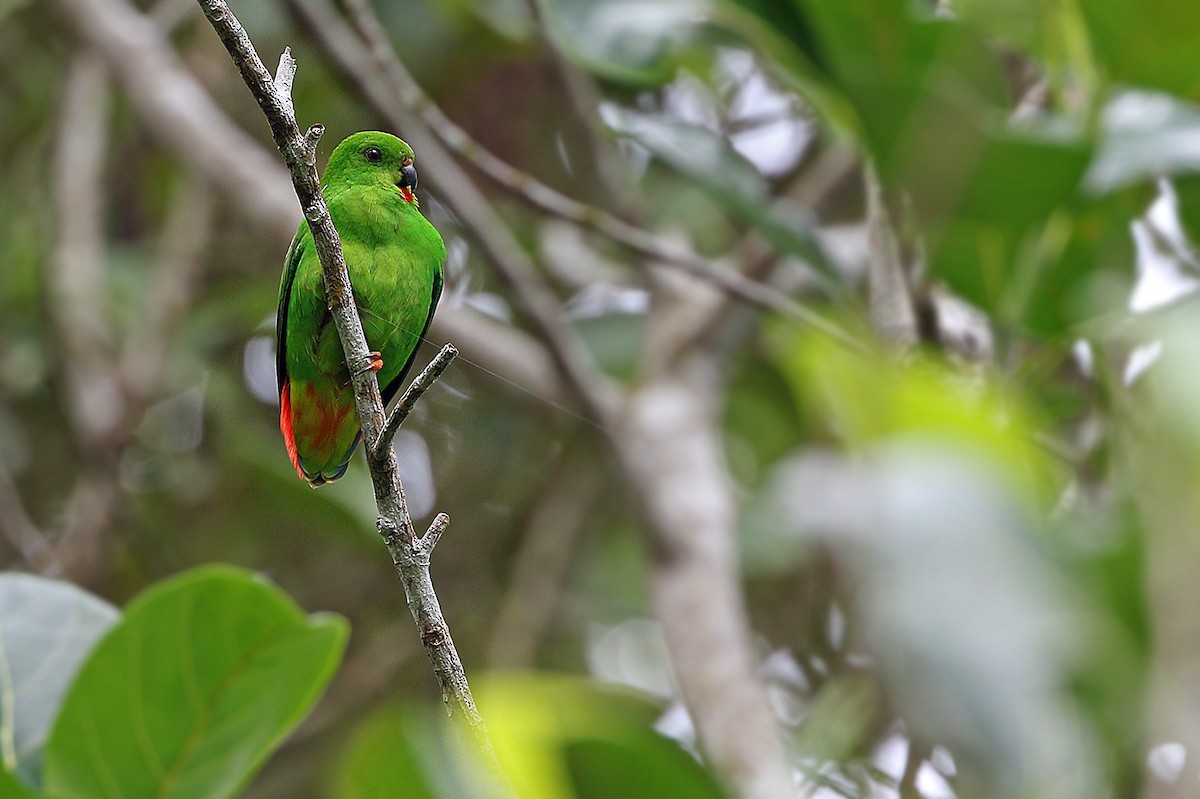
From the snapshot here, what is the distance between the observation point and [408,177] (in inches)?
50.8

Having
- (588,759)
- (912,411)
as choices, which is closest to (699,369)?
(912,411)

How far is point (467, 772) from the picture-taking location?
57.2 inches

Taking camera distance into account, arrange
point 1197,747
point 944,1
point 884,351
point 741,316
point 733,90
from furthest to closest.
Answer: point 741,316, point 733,90, point 944,1, point 884,351, point 1197,747

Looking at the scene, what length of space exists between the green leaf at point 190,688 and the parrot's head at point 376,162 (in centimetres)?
95

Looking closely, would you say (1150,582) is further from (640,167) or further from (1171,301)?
(640,167)

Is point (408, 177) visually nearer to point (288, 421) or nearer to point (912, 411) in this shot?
point (288, 421)

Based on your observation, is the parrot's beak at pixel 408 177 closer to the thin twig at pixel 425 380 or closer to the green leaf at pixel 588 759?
the thin twig at pixel 425 380

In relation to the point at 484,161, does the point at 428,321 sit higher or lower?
higher

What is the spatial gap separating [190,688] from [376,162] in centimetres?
120

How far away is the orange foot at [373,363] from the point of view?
128 centimetres

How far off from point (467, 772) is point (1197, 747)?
2.86 feet

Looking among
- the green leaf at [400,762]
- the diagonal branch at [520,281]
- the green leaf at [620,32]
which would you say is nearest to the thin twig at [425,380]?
the green leaf at [400,762]

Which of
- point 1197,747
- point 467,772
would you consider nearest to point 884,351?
point 1197,747

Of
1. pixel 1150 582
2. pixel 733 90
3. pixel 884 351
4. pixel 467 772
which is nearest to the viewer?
pixel 467 772
